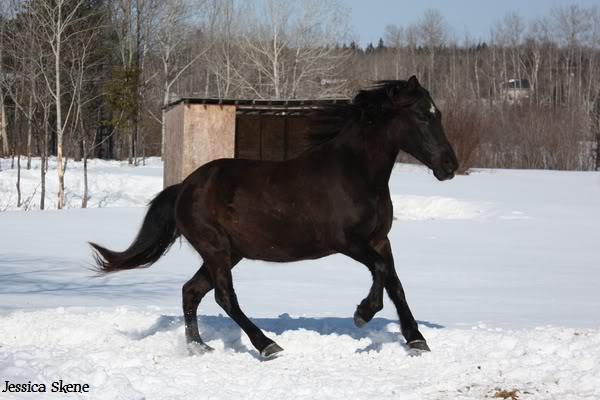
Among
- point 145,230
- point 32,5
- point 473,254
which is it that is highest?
point 32,5

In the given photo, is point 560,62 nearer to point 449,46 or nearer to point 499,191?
point 449,46

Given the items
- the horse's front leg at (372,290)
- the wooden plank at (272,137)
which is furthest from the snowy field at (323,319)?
the wooden plank at (272,137)

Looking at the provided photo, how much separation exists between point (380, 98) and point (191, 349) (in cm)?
227

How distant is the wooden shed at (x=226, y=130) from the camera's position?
904 inches

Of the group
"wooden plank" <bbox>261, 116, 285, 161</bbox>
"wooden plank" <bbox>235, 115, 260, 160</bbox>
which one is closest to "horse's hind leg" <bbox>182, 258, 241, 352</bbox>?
"wooden plank" <bbox>235, 115, 260, 160</bbox>

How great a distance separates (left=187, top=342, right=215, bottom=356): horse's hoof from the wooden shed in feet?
50.0

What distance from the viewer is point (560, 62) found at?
7681 centimetres

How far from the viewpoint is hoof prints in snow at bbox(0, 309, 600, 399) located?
496 cm

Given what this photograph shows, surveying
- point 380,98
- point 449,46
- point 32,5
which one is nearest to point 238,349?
point 380,98

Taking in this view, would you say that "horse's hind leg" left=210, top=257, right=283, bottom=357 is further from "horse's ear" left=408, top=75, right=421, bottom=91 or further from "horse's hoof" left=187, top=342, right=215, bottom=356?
"horse's ear" left=408, top=75, right=421, bottom=91

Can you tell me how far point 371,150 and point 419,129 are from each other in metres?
0.36

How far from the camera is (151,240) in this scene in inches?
282

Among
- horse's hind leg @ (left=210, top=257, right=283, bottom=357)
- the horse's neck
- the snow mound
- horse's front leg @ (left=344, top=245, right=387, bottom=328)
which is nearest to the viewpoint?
horse's front leg @ (left=344, top=245, right=387, bottom=328)

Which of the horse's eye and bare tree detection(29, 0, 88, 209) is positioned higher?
bare tree detection(29, 0, 88, 209)
